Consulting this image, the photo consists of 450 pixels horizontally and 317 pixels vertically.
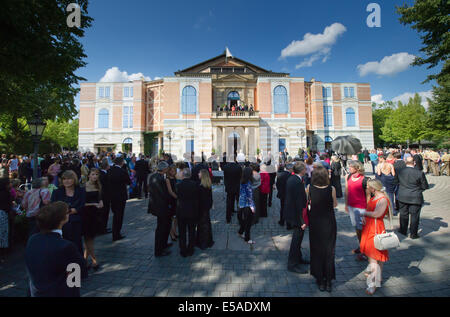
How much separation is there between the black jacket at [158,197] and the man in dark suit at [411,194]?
19.7 ft

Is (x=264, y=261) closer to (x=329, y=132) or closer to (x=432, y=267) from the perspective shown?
(x=432, y=267)

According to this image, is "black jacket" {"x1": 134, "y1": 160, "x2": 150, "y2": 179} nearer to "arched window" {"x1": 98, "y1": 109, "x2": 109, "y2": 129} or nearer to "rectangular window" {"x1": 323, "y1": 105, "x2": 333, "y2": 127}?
"arched window" {"x1": 98, "y1": 109, "x2": 109, "y2": 129}

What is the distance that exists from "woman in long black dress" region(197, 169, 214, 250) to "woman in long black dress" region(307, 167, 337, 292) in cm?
232

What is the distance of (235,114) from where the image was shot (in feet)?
86.6

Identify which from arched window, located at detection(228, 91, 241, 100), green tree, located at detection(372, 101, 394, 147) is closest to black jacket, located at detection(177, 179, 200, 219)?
arched window, located at detection(228, 91, 241, 100)

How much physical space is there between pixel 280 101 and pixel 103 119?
28.2m

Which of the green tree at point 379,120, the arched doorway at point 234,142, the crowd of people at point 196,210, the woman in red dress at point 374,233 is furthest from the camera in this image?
the green tree at point 379,120

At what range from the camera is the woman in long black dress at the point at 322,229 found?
3.11m

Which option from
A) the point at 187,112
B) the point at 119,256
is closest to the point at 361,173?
the point at 119,256

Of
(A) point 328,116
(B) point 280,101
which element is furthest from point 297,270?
(A) point 328,116

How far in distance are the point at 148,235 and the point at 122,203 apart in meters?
1.17

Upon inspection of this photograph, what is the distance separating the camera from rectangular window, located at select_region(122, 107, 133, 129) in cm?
3169

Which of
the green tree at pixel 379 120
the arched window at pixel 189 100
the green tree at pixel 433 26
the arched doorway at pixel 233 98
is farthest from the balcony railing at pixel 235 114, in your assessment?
the green tree at pixel 379 120

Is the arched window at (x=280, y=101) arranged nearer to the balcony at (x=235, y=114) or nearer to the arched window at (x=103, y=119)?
the balcony at (x=235, y=114)
